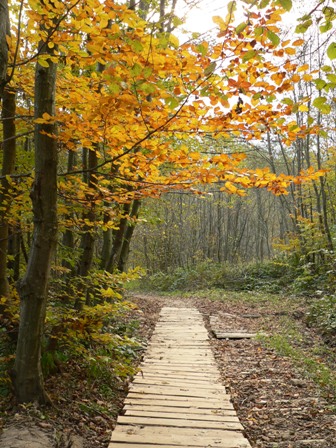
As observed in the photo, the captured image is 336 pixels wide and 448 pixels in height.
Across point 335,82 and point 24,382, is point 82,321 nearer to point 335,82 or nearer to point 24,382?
point 24,382

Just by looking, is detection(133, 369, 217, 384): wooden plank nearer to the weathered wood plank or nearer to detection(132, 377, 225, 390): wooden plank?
detection(132, 377, 225, 390): wooden plank

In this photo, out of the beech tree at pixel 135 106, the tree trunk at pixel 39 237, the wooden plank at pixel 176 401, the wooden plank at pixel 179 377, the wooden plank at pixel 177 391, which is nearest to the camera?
the beech tree at pixel 135 106

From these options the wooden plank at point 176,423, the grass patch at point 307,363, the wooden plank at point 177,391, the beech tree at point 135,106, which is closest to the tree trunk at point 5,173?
the beech tree at point 135,106

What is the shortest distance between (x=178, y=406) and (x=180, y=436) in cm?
73

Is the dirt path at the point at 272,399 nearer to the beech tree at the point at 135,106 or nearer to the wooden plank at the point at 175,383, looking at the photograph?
the wooden plank at the point at 175,383

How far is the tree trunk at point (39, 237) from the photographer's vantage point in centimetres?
316

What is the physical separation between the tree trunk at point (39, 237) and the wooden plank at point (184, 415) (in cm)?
124

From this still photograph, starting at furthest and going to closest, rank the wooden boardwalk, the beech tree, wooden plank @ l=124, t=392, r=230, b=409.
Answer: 1. wooden plank @ l=124, t=392, r=230, b=409
2. the wooden boardwalk
3. the beech tree

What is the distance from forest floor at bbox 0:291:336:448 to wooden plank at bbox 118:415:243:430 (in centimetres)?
19

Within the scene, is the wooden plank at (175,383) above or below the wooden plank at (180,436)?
below

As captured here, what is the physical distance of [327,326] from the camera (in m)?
7.70

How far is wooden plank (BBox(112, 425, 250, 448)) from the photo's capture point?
3377 millimetres

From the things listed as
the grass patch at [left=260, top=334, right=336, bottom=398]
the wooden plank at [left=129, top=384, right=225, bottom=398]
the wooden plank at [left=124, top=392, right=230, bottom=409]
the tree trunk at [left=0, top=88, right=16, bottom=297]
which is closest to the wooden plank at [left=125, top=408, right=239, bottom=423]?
the wooden plank at [left=124, top=392, right=230, bottom=409]

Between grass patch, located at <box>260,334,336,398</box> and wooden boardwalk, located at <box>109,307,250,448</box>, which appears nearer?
wooden boardwalk, located at <box>109,307,250,448</box>
